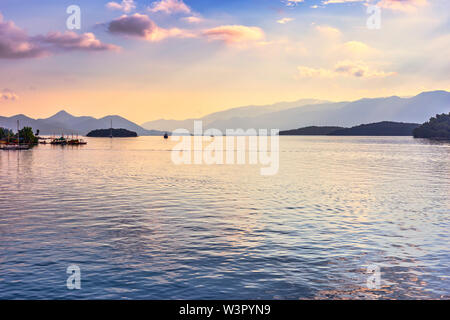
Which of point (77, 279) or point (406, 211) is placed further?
point (406, 211)

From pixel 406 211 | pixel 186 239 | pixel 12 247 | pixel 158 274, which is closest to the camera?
pixel 158 274

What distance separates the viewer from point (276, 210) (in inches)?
1495

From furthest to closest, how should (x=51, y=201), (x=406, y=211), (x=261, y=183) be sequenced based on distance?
1. (x=261, y=183)
2. (x=51, y=201)
3. (x=406, y=211)

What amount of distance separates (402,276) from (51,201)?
119 ft

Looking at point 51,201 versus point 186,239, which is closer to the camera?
point 186,239

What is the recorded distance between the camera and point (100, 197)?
152ft

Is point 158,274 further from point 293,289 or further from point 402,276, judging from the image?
point 402,276

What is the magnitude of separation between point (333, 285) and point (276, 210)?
19.7 metres

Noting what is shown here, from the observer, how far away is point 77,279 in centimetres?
1869

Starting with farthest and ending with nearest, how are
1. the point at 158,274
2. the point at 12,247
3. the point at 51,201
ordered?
1. the point at 51,201
2. the point at 12,247
3. the point at 158,274
